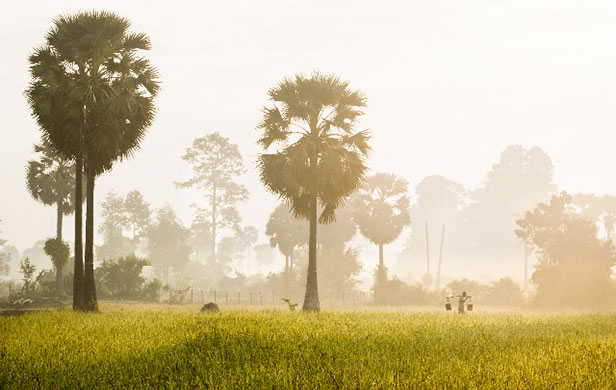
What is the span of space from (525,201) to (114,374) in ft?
332

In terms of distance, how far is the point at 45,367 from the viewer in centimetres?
1198

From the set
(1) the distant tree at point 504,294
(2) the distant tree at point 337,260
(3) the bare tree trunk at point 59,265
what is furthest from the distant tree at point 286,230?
(3) the bare tree trunk at point 59,265

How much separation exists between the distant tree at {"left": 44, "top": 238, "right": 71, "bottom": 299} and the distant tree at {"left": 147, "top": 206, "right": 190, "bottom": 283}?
115ft

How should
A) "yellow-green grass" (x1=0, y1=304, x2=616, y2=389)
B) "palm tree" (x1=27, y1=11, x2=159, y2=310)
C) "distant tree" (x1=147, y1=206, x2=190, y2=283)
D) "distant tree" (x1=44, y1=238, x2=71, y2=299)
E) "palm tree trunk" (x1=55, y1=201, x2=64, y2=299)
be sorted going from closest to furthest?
"yellow-green grass" (x1=0, y1=304, x2=616, y2=389) → "palm tree" (x1=27, y1=11, x2=159, y2=310) → "distant tree" (x1=44, y1=238, x2=71, y2=299) → "palm tree trunk" (x1=55, y1=201, x2=64, y2=299) → "distant tree" (x1=147, y1=206, x2=190, y2=283)

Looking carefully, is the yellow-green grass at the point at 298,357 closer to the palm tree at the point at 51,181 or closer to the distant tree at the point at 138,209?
the palm tree at the point at 51,181

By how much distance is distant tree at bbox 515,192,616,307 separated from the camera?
43.9m

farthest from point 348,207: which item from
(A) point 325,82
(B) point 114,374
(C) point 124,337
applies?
(B) point 114,374

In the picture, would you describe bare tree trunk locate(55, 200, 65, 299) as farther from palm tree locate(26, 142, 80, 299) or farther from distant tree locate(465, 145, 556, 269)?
distant tree locate(465, 145, 556, 269)

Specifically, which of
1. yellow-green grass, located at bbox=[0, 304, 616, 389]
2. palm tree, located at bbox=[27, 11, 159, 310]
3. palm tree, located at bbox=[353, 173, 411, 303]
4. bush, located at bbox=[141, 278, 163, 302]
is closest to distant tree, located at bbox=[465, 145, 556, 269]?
palm tree, located at bbox=[353, 173, 411, 303]

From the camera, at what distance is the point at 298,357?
38.8 feet

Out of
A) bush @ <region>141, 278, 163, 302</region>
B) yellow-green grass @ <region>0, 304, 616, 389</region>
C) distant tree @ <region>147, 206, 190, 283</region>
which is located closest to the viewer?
yellow-green grass @ <region>0, 304, 616, 389</region>

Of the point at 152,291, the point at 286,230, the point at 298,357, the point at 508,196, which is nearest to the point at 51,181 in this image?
the point at 152,291

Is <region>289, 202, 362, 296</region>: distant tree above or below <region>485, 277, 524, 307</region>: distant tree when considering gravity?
above

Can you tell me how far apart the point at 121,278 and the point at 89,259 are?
60.4 ft
